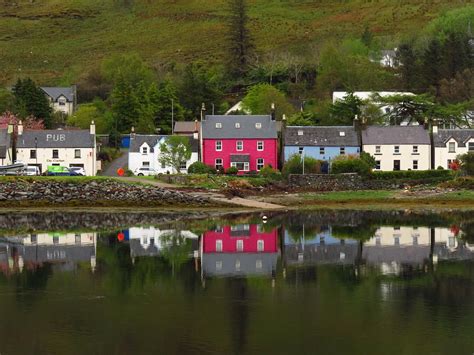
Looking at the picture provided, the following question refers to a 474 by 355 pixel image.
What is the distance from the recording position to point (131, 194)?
3066 inches

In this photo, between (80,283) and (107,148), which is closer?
(80,283)

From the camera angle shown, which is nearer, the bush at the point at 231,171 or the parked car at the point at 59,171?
the parked car at the point at 59,171

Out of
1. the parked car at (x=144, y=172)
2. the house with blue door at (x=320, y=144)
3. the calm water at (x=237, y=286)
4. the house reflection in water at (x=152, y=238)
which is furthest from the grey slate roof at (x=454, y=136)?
the house reflection in water at (x=152, y=238)

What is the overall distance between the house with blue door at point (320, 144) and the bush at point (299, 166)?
15.7 ft

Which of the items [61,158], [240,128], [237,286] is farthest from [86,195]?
[237,286]

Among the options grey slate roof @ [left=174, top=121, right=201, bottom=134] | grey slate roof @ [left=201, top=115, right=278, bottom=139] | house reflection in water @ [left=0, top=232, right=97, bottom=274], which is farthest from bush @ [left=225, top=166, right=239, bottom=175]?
house reflection in water @ [left=0, top=232, right=97, bottom=274]

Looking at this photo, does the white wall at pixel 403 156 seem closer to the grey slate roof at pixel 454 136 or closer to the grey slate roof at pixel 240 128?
the grey slate roof at pixel 454 136

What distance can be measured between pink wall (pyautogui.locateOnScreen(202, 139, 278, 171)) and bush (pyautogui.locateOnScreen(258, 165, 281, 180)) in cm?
414

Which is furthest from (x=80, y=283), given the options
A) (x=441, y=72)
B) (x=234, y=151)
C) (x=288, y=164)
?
(x=441, y=72)

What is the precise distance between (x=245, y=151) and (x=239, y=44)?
190 feet

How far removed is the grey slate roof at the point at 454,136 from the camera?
94.4 metres

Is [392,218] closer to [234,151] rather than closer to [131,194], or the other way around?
[131,194]

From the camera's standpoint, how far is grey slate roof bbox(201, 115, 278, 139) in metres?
96.1

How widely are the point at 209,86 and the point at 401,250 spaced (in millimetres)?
73576
